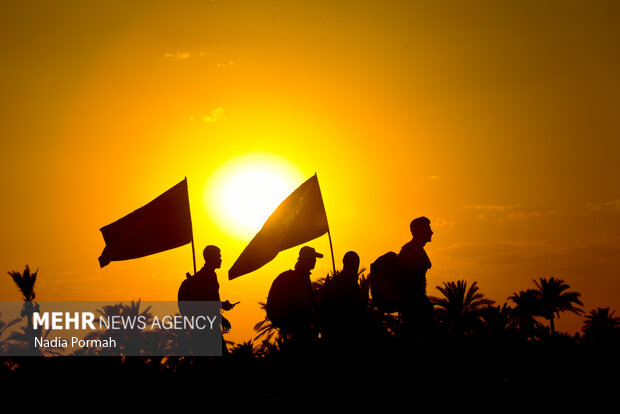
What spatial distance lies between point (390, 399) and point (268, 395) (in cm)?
199

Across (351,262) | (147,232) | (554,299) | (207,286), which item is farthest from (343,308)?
(554,299)

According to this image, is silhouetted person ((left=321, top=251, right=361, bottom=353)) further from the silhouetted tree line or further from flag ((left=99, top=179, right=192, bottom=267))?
flag ((left=99, top=179, right=192, bottom=267))

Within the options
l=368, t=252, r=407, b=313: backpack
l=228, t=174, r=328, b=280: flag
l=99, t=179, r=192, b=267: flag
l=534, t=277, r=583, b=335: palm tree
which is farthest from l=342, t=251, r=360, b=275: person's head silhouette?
l=534, t=277, r=583, b=335: palm tree

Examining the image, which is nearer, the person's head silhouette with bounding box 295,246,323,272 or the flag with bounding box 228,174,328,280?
the person's head silhouette with bounding box 295,246,323,272

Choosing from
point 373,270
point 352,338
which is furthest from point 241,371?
point 373,270

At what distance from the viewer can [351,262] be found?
359 inches

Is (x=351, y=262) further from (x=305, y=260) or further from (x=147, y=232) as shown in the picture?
(x=147, y=232)

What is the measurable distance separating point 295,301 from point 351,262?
3.10ft

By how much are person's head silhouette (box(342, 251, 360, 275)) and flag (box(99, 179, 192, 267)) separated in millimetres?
4332

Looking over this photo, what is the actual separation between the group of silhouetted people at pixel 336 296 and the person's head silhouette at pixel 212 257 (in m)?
0.01

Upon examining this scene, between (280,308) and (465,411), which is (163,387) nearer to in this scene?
(280,308)

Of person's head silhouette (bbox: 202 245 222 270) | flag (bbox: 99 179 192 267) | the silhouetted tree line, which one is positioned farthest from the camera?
flag (bbox: 99 179 192 267)

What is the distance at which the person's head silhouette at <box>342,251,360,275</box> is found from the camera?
29.7 ft

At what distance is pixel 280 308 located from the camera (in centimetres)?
915
